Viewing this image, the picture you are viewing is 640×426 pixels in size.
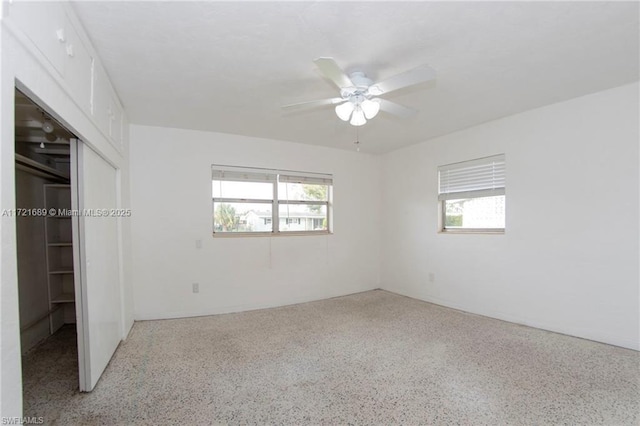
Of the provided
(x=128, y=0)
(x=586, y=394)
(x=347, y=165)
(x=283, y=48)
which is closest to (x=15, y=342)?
(x=128, y=0)

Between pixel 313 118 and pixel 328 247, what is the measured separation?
84.4 inches

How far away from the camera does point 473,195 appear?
4.00 meters

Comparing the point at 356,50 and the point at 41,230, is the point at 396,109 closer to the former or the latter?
the point at 356,50

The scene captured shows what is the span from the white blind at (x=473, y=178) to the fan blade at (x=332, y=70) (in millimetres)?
2556

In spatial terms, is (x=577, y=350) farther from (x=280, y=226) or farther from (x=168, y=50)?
(x=168, y=50)

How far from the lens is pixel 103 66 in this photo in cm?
230

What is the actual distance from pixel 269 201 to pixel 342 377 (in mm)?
2735

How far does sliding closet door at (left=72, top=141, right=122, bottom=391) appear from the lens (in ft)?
6.91

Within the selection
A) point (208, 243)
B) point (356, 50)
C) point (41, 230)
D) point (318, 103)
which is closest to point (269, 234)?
point (208, 243)

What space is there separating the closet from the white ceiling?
0.92 meters

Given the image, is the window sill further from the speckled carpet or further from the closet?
the closet

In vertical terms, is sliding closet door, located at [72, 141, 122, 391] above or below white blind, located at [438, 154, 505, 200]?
below

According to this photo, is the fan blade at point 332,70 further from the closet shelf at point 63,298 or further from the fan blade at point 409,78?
the closet shelf at point 63,298

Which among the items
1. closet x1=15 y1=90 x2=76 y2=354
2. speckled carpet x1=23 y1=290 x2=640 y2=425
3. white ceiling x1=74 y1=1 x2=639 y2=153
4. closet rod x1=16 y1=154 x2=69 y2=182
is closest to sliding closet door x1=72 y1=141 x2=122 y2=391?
speckled carpet x1=23 y1=290 x2=640 y2=425
